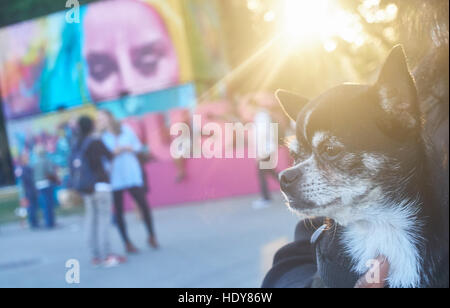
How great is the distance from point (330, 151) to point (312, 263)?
40 centimetres

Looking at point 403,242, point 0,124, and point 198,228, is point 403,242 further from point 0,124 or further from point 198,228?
point 0,124

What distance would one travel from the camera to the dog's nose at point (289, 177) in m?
1.27

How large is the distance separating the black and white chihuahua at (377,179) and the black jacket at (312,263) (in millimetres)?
28

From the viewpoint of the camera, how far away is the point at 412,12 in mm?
1306

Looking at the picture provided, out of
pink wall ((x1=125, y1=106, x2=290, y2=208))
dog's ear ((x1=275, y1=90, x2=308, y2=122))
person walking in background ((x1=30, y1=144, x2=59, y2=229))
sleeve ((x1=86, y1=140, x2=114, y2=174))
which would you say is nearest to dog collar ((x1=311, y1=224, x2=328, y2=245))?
dog's ear ((x1=275, y1=90, x2=308, y2=122))

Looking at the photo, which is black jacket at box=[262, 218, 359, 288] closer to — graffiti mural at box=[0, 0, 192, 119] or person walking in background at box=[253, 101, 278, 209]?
person walking in background at box=[253, 101, 278, 209]

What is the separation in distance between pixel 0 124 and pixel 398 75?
1457 cm

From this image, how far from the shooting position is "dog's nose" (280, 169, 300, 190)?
4.17ft

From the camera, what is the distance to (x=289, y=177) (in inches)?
49.9

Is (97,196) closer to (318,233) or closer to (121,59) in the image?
(318,233)

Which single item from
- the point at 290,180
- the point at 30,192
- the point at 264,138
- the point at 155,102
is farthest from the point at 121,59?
the point at 290,180

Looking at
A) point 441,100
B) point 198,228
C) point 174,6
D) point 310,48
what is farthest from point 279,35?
point 174,6

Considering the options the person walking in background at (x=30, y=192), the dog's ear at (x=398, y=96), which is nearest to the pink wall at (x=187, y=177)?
the person walking in background at (x=30, y=192)

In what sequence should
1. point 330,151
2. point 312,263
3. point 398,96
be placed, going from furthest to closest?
point 312,263 → point 330,151 → point 398,96
